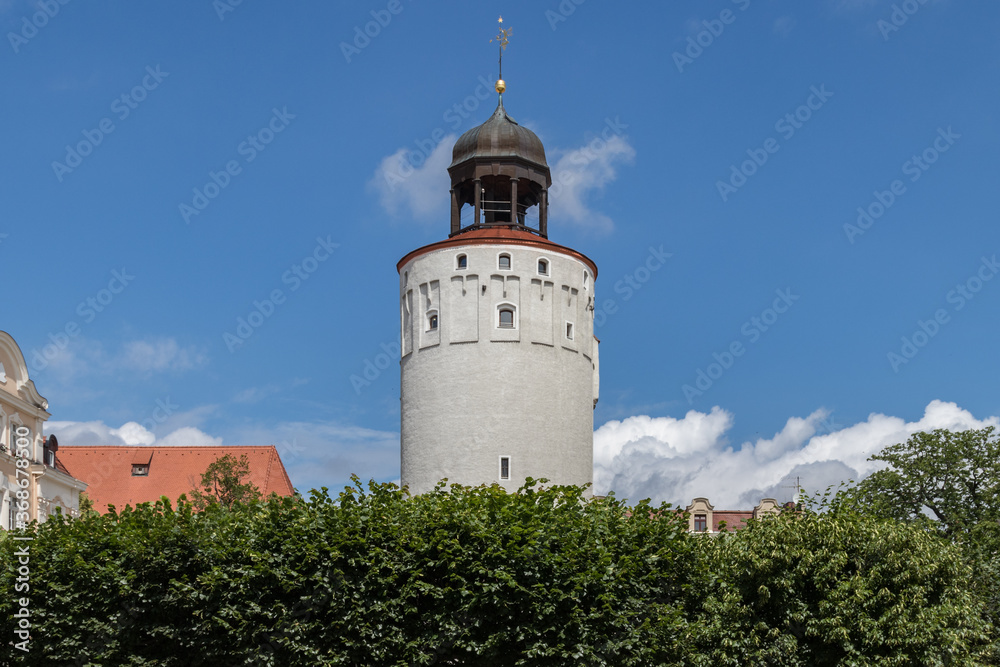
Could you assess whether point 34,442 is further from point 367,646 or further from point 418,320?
point 367,646

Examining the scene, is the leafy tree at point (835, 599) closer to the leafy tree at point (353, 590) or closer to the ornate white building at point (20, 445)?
the leafy tree at point (353, 590)

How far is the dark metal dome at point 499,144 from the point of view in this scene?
58062 millimetres

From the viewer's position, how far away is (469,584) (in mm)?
27766

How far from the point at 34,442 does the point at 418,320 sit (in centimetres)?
1868

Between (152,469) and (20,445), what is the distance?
69.4 ft

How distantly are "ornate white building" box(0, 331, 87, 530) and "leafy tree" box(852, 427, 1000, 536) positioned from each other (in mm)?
36466

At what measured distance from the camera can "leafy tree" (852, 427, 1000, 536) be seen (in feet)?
171

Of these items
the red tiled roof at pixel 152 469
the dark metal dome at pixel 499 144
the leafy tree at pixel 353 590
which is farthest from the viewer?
the red tiled roof at pixel 152 469

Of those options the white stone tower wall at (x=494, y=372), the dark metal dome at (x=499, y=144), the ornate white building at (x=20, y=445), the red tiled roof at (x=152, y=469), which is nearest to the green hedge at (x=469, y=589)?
the ornate white building at (x=20, y=445)

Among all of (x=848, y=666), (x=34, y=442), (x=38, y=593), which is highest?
(x=34, y=442)

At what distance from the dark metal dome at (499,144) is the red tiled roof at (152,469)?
22.9 meters

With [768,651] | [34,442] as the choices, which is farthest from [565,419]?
[768,651]

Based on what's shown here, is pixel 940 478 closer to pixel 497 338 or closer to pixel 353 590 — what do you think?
pixel 497 338

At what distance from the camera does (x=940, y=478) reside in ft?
174
